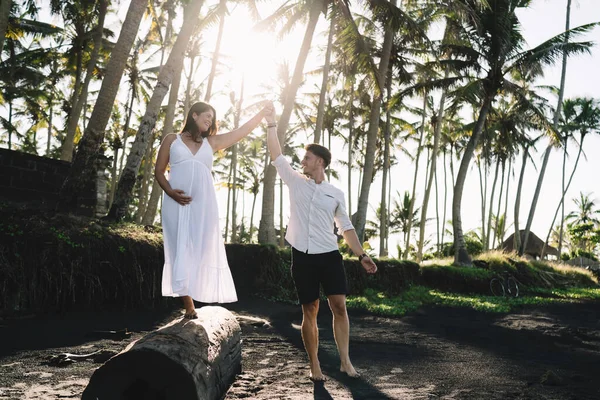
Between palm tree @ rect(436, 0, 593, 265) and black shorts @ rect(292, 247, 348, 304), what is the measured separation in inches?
654

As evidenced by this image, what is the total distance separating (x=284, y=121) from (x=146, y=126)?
5739mm

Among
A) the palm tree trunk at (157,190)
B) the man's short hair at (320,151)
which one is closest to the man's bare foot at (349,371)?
the man's short hair at (320,151)

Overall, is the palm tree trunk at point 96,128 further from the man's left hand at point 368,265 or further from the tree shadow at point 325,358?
the man's left hand at point 368,265

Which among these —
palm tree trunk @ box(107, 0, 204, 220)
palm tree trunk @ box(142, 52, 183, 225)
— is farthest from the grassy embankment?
palm tree trunk @ box(142, 52, 183, 225)

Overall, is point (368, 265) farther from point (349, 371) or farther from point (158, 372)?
point (158, 372)

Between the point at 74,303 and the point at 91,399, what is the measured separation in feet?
15.7

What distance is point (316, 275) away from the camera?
399cm

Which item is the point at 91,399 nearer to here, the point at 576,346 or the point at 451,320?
the point at 576,346

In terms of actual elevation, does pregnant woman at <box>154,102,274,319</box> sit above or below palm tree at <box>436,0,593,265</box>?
below

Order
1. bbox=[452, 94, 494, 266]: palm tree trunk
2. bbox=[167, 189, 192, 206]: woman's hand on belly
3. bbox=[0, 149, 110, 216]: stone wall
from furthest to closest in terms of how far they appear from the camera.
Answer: bbox=[452, 94, 494, 266]: palm tree trunk
bbox=[0, 149, 110, 216]: stone wall
bbox=[167, 189, 192, 206]: woman's hand on belly

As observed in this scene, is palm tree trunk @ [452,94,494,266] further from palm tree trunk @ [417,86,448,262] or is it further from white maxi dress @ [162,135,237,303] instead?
white maxi dress @ [162,135,237,303]

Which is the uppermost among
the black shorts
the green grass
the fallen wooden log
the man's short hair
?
the man's short hair

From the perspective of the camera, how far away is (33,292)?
6.66 metres

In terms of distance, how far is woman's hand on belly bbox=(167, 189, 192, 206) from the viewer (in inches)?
144
